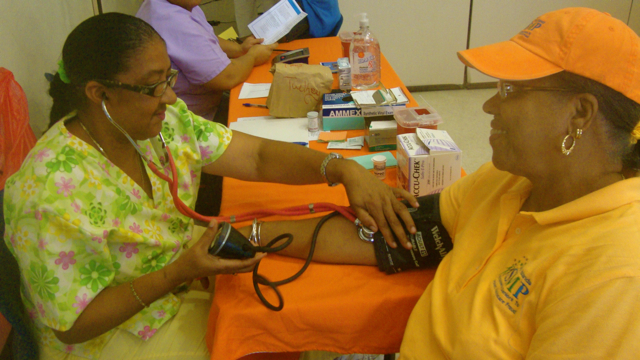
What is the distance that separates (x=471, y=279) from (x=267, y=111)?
4.28 ft

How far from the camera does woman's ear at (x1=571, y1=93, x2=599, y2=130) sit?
0.75 metres

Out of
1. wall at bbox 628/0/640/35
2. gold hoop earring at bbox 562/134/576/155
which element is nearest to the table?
gold hoop earring at bbox 562/134/576/155

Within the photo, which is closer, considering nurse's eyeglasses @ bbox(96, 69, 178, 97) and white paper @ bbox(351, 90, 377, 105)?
nurse's eyeglasses @ bbox(96, 69, 178, 97)

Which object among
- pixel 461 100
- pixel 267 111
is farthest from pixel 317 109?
pixel 461 100

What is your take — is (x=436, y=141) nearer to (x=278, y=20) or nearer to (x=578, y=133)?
(x=578, y=133)

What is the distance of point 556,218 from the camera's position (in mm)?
772

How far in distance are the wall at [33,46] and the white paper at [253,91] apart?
33.0 inches

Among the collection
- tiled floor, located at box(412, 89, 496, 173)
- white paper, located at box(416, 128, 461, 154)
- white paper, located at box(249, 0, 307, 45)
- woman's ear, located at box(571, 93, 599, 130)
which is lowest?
tiled floor, located at box(412, 89, 496, 173)

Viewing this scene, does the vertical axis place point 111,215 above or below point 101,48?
below

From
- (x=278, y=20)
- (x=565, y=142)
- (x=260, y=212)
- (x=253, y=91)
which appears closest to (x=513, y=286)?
(x=565, y=142)

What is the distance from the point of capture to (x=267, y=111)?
1953 millimetres

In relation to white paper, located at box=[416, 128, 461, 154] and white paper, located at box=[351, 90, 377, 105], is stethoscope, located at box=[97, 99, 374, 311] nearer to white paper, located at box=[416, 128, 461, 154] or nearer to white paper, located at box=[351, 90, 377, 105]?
white paper, located at box=[416, 128, 461, 154]

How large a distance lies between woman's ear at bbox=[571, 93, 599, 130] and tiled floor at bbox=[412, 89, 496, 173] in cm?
215

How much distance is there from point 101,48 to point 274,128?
2.84 feet
